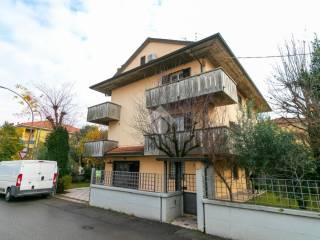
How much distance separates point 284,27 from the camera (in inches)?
289

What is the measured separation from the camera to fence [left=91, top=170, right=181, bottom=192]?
29.5ft

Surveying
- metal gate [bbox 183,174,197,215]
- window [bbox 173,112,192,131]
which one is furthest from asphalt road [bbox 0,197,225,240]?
window [bbox 173,112,192,131]

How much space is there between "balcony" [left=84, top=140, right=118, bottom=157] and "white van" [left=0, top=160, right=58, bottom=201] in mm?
2634

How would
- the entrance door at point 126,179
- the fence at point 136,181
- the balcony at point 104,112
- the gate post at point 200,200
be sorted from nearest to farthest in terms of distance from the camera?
the gate post at point 200,200 → the fence at point 136,181 → the entrance door at point 126,179 → the balcony at point 104,112

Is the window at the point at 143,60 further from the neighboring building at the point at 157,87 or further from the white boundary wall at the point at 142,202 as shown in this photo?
the white boundary wall at the point at 142,202

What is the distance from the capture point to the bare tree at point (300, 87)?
662 centimetres

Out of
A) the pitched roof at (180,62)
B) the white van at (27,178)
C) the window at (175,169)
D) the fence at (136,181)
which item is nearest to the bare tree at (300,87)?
the pitched roof at (180,62)

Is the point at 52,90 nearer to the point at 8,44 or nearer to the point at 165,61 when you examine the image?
the point at 8,44

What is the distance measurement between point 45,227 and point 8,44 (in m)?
11.8

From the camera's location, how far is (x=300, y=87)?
6.86 meters

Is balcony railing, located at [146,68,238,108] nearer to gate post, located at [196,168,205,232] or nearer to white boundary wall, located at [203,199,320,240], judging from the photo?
gate post, located at [196,168,205,232]

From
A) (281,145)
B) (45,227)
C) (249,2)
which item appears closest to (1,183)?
(45,227)

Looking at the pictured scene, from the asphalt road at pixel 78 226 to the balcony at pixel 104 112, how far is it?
723cm

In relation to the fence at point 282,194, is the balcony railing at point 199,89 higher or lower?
higher
